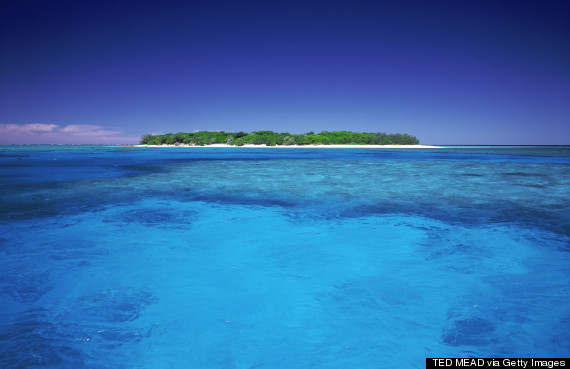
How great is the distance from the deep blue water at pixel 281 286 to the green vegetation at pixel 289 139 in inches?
3949

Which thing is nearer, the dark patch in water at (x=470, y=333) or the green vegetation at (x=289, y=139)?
the dark patch in water at (x=470, y=333)

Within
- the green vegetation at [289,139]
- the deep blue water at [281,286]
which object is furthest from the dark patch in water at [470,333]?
the green vegetation at [289,139]

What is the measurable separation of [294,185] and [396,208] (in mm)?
5885

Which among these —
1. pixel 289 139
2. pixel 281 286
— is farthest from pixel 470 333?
pixel 289 139

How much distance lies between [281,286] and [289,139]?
106390mm

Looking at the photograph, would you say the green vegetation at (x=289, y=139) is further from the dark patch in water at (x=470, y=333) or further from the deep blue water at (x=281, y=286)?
A: the dark patch in water at (x=470, y=333)

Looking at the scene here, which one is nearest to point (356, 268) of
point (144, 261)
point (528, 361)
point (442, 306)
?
point (442, 306)

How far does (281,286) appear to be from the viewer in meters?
4.76

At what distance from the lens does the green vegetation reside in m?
108

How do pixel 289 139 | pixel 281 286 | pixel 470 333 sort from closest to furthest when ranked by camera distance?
pixel 470 333
pixel 281 286
pixel 289 139

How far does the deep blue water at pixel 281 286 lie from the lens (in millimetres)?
3258

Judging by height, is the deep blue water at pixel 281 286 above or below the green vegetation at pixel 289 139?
below

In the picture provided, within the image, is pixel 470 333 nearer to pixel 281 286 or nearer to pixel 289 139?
pixel 281 286

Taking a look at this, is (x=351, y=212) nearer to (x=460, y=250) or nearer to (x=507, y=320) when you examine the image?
(x=460, y=250)
